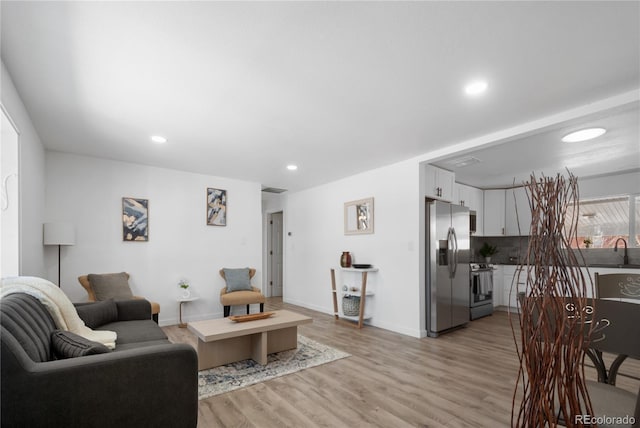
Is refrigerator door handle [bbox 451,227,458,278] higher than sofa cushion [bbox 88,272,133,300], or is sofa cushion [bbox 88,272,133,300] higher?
refrigerator door handle [bbox 451,227,458,278]

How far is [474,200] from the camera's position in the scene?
20.9 ft

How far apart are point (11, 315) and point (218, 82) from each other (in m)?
1.88

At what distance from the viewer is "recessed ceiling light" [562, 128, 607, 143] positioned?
337cm

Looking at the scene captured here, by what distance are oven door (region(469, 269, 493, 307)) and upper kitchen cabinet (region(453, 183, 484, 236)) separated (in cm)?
100

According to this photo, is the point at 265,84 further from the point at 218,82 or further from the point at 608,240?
the point at 608,240

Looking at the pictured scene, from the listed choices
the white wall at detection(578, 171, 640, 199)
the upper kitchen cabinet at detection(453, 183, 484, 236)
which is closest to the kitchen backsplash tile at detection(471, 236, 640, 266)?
the upper kitchen cabinet at detection(453, 183, 484, 236)

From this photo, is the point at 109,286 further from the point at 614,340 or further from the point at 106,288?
the point at 614,340

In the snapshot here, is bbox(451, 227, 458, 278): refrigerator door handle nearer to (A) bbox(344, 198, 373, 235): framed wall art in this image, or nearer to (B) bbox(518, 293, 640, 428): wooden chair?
(A) bbox(344, 198, 373, 235): framed wall art

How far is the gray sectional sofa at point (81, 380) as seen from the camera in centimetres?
143

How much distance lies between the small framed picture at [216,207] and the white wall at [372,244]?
1665 mm

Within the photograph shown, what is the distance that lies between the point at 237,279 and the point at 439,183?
11.4 ft

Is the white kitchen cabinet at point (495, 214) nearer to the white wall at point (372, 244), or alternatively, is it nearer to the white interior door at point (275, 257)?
the white wall at point (372, 244)

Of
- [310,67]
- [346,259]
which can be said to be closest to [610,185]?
[346,259]

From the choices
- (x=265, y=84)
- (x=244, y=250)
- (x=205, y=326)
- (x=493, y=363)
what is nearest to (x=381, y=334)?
(x=493, y=363)
